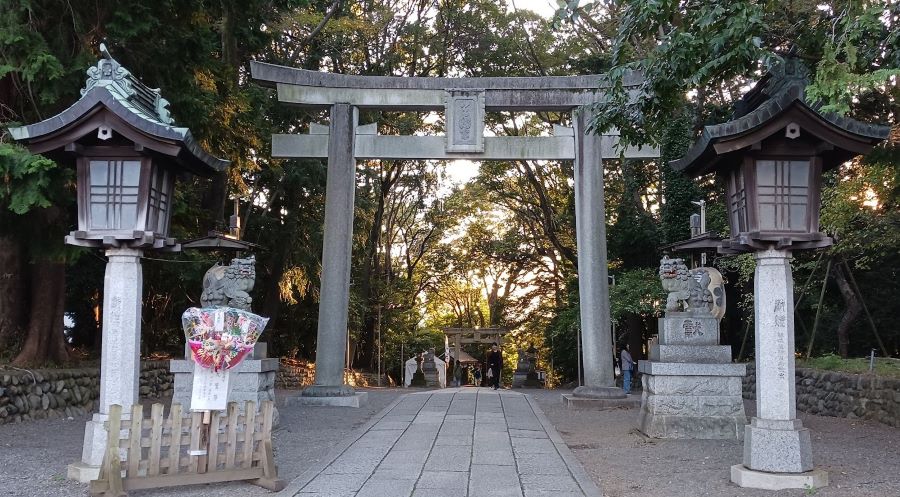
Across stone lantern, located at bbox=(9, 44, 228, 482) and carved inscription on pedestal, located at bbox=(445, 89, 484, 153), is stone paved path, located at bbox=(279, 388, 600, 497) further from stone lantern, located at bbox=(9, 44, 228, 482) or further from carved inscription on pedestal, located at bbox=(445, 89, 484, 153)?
carved inscription on pedestal, located at bbox=(445, 89, 484, 153)

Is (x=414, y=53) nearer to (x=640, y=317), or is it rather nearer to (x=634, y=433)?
(x=640, y=317)

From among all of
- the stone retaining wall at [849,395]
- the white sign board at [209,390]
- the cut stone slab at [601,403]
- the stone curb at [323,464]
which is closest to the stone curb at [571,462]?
the cut stone slab at [601,403]

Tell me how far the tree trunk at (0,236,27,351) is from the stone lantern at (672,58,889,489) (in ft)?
37.2

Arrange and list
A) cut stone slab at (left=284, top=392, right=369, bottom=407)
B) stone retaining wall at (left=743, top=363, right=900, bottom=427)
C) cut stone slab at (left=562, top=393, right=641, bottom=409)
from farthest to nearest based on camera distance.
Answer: cut stone slab at (left=562, top=393, right=641, bottom=409)
cut stone slab at (left=284, top=392, right=369, bottom=407)
stone retaining wall at (left=743, top=363, right=900, bottom=427)

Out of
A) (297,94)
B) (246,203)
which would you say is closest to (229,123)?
(297,94)

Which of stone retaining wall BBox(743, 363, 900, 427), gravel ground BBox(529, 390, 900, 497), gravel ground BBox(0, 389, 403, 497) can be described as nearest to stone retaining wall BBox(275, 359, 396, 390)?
gravel ground BBox(0, 389, 403, 497)

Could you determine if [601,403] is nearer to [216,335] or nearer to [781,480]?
[781,480]

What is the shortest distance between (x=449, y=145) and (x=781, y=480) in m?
8.81

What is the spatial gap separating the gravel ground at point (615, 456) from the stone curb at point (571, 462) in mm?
145

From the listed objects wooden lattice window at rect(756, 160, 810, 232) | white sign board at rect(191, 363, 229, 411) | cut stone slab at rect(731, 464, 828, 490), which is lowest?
cut stone slab at rect(731, 464, 828, 490)

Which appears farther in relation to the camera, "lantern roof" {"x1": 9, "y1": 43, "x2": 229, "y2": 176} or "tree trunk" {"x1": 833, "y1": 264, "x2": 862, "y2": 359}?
"tree trunk" {"x1": 833, "y1": 264, "x2": 862, "y2": 359}

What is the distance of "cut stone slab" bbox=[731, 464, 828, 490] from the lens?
649cm

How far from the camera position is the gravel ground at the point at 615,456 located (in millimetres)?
6465

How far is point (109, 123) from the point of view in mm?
6719
